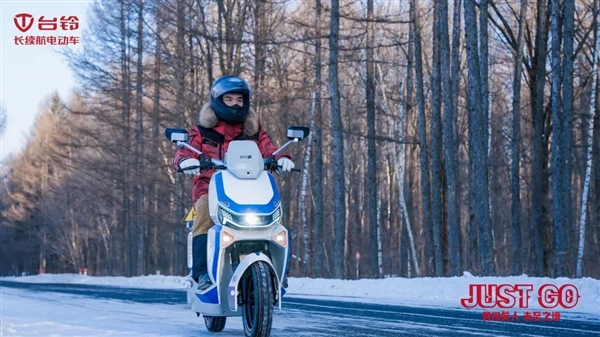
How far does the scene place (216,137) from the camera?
8.15m

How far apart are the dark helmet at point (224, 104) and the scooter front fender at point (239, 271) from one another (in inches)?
56.6

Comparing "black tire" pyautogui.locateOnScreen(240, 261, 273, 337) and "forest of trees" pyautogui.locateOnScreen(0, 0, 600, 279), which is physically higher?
"forest of trees" pyautogui.locateOnScreen(0, 0, 600, 279)

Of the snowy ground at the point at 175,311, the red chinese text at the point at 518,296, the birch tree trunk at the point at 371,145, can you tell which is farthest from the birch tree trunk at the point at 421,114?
the red chinese text at the point at 518,296

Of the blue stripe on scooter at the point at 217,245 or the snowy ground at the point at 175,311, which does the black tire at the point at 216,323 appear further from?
the blue stripe on scooter at the point at 217,245

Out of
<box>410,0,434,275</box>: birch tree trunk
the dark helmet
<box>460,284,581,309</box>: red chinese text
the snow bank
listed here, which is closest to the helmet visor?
the dark helmet

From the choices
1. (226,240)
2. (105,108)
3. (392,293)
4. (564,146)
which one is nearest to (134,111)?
(105,108)

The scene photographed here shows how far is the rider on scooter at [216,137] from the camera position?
309 inches

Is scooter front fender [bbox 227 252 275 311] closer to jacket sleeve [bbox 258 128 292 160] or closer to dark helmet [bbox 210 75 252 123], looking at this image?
jacket sleeve [bbox 258 128 292 160]

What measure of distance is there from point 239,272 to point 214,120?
1.59m

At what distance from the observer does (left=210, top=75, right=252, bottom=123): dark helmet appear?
796 centimetres

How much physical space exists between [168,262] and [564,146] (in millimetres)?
46147

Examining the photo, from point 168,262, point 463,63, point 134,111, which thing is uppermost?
point 463,63

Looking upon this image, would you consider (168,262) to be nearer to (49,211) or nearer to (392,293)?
(49,211)

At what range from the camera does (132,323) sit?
984 centimetres
